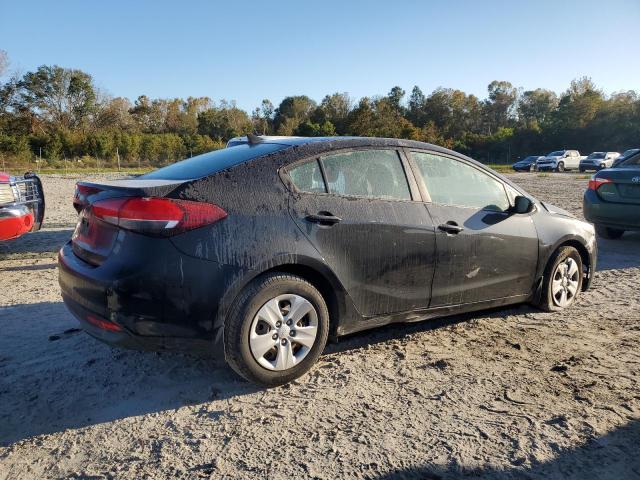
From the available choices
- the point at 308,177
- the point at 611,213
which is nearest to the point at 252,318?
the point at 308,177

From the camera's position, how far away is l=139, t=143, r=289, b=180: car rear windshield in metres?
3.36

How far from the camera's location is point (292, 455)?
2.59m

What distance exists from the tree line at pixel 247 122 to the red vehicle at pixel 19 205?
157 ft

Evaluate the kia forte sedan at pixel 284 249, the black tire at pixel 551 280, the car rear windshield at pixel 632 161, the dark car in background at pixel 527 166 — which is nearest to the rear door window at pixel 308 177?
the kia forte sedan at pixel 284 249

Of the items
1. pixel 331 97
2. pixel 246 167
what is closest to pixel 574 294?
pixel 246 167

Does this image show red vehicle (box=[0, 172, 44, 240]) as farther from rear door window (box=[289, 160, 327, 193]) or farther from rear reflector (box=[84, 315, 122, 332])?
rear door window (box=[289, 160, 327, 193])

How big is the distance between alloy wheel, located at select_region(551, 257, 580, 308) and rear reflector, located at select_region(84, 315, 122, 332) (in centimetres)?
371

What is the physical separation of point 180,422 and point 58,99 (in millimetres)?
75216

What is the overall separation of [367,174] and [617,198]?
19.8 ft

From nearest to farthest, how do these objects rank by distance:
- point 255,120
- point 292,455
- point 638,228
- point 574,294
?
point 292,455
point 574,294
point 638,228
point 255,120

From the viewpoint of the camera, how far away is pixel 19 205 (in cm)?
605

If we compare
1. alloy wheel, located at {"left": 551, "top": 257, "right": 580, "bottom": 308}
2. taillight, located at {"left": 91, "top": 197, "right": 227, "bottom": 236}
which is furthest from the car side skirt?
taillight, located at {"left": 91, "top": 197, "right": 227, "bottom": 236}

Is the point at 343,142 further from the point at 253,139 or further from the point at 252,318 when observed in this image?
the point at 252,318

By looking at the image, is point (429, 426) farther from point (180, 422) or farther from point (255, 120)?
point (255, 120)
